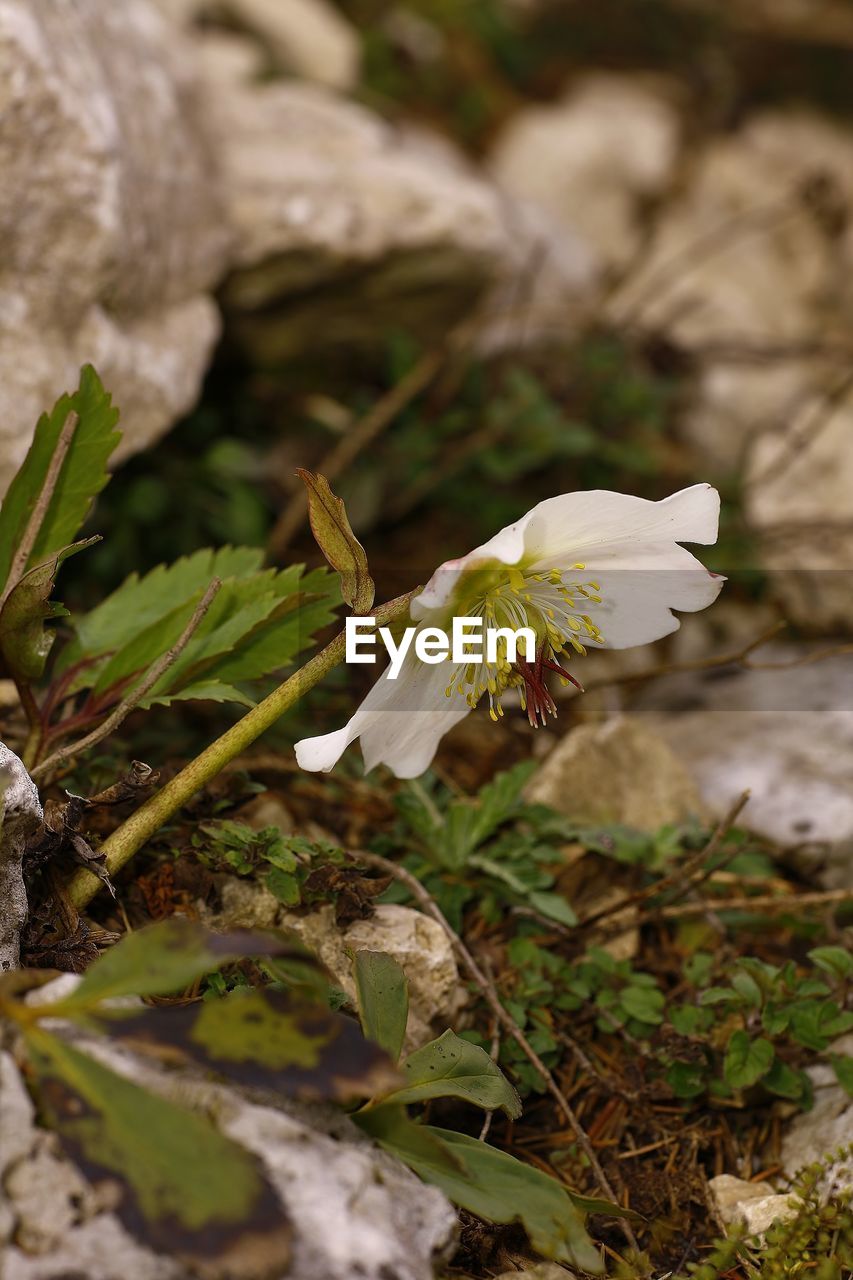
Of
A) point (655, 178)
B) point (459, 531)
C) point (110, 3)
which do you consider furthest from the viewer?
point (655, 178)

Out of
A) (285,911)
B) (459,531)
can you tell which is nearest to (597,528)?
(285,911)

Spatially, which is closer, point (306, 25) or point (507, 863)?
point (507, 863)

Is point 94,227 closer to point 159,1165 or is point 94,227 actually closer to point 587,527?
point 587,527

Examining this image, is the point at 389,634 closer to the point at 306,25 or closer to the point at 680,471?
the point at 680,471

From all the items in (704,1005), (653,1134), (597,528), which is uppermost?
(597,528)

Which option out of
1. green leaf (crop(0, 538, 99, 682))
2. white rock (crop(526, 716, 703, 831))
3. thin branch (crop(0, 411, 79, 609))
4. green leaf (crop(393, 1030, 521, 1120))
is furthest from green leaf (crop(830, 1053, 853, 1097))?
thin branch (crop(0, 411, 79, 609))
